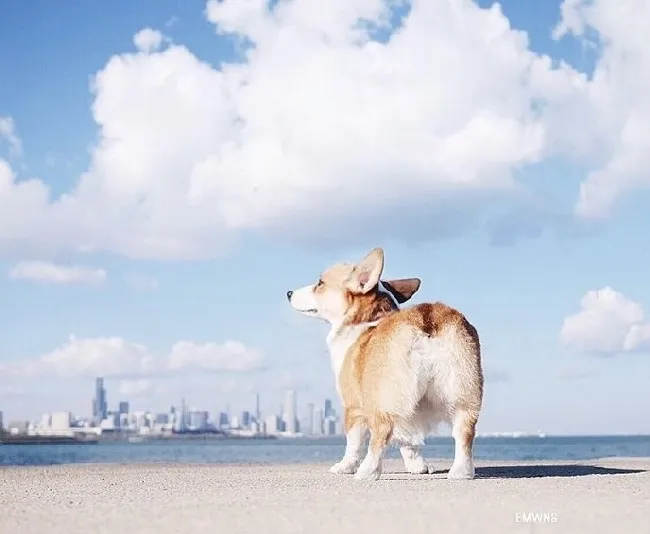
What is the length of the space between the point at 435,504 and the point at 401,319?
2.58 meters

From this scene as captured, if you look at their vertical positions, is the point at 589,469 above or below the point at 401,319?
below

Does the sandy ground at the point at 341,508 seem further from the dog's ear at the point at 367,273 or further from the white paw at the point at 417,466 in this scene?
the dog's ear at the point at 367,273

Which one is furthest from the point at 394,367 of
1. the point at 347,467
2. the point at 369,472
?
the point at 347,467

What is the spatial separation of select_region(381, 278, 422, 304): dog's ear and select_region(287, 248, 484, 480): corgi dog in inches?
14.6

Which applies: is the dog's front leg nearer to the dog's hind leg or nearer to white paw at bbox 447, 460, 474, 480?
the dog's hind leg

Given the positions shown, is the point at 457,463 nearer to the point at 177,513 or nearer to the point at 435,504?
the point at 435,504

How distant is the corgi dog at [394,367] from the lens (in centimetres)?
785

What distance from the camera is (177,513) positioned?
543cm

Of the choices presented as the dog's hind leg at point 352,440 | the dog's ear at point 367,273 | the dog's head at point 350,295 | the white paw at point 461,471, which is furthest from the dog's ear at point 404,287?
the white paw at point 461,471

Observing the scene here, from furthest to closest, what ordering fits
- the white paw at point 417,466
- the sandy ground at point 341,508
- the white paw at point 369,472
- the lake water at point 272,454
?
the lake water at point 272,454
the white paw at point 417,466
the white paw at point 369,472
the sandy ground at point 341,508

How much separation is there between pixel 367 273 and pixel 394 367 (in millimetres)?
1097

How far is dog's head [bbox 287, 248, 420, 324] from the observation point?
860 centimetres

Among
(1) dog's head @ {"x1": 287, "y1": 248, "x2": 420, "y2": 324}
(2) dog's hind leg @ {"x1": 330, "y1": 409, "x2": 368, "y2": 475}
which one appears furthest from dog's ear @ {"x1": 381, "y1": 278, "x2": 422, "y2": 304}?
(2) dog's hind leg @ {"x1": 330, "y1": 409, "x2": 368, "y2": 475}

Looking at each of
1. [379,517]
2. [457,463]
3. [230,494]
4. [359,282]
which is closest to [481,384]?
[457,463]
